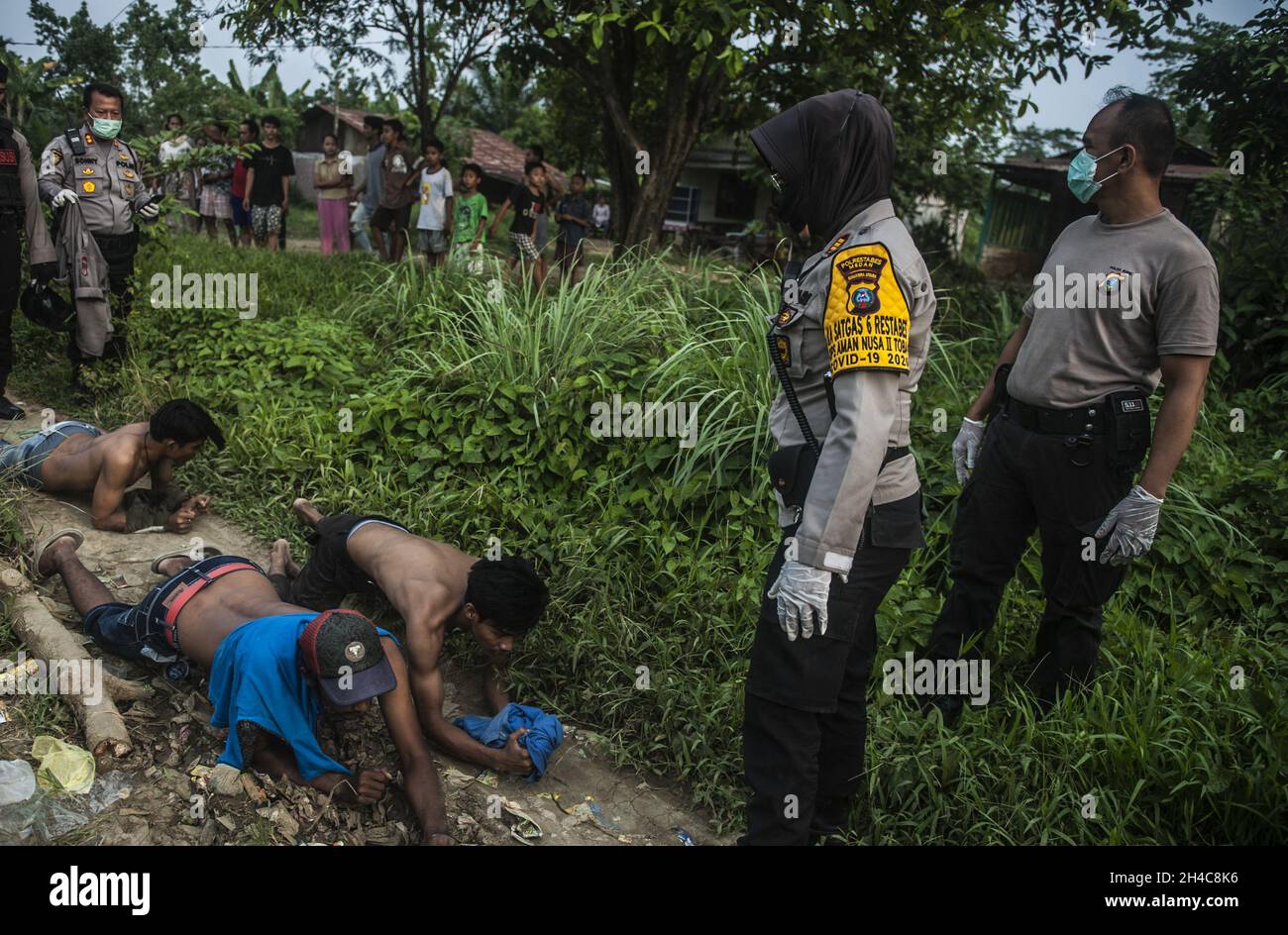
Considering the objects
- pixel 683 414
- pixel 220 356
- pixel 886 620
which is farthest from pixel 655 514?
pixel 220 356

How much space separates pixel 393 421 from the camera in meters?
4.79

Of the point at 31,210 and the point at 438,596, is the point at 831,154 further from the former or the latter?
the point at 31,210

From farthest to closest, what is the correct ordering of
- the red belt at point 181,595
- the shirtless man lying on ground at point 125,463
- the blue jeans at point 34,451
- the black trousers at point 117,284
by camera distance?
the black trousers at point 117,284 → the blue jeans at point 34,451 → the shirtless man lying on ground at point 125,463 → the red belt at point 181,595

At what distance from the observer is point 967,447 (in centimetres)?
330

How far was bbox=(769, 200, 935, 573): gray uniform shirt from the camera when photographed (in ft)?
6.56

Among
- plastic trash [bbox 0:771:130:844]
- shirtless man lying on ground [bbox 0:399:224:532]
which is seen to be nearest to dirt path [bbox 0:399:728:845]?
plastic trash [bbox 0:771:130:844]

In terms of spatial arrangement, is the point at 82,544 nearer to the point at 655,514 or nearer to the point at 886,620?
the point at 655,514

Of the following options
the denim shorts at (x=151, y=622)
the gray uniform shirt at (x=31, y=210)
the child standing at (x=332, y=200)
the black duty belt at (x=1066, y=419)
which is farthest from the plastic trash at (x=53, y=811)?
the child standing at (x=332, y=200)

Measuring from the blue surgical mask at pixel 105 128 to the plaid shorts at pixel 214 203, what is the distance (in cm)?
654

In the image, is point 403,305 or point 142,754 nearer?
point 142,754

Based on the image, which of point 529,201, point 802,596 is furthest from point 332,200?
point 802,596

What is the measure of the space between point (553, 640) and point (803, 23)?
19.1 ft

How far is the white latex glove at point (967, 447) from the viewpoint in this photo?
3291 mm

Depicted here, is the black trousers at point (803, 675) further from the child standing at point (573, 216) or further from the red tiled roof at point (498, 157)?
the red tiled roof at point (498, 157)
